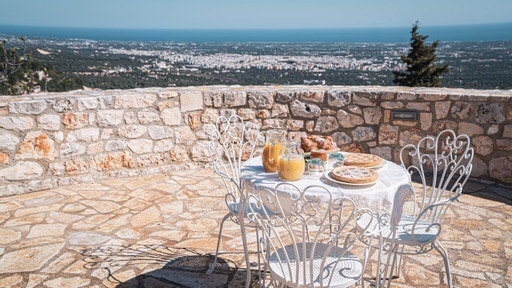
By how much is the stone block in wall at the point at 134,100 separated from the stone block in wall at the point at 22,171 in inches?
36.9

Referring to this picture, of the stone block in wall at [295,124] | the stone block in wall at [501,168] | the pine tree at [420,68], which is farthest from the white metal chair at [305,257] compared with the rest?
the pine tree at [420,68]

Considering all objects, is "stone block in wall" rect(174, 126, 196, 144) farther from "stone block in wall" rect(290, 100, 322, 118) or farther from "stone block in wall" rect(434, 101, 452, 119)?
"stone block in wall" rect(434, 101, 452, 119)

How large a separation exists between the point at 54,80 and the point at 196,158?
5.40 metres

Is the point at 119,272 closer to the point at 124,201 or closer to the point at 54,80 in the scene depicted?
the point at 124,201

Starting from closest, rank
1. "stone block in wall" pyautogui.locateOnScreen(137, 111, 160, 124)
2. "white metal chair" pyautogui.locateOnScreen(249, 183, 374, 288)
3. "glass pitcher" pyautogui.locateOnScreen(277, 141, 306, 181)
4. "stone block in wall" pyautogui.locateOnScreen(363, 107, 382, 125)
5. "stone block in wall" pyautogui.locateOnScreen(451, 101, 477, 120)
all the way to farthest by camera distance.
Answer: "white metal chair" pyautogui.locateOnScreen(249, 183, 374, 288) → "glass pitcher" pyautogui.locateOnScreen(277, 141, 306, 181) → "stone block in wall" pyautogui.locateOnScreen(451, 101, 477, 120) → "stone block in wall" pyautogui.locateOnScreen(137, 111, 160, 124) → "stone block in wall" pyautogui.locateOnScreen(363, 107, 382, 125)

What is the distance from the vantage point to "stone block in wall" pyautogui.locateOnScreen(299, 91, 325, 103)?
4.46 meters

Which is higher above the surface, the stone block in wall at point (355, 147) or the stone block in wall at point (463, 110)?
the stone block in wall at point (463, 110)

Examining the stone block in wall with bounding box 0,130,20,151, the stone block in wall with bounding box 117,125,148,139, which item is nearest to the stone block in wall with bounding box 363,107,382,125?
the stone block in wall with bounding box 117,125,148,139

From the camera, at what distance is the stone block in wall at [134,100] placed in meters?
4.05

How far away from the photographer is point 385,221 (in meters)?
2.25

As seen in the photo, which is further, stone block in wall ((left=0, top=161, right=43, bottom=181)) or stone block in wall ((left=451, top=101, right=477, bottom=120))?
stone block in wall ((left=451, top=101, right=477, bottom=120))

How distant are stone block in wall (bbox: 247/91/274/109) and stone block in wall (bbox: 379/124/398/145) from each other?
1.25 metres

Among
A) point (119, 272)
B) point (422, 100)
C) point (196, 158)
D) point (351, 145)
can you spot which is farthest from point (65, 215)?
point (422, 100)

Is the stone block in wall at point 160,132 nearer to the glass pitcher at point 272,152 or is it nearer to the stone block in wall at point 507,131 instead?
the glass pitcher at point 272,152
